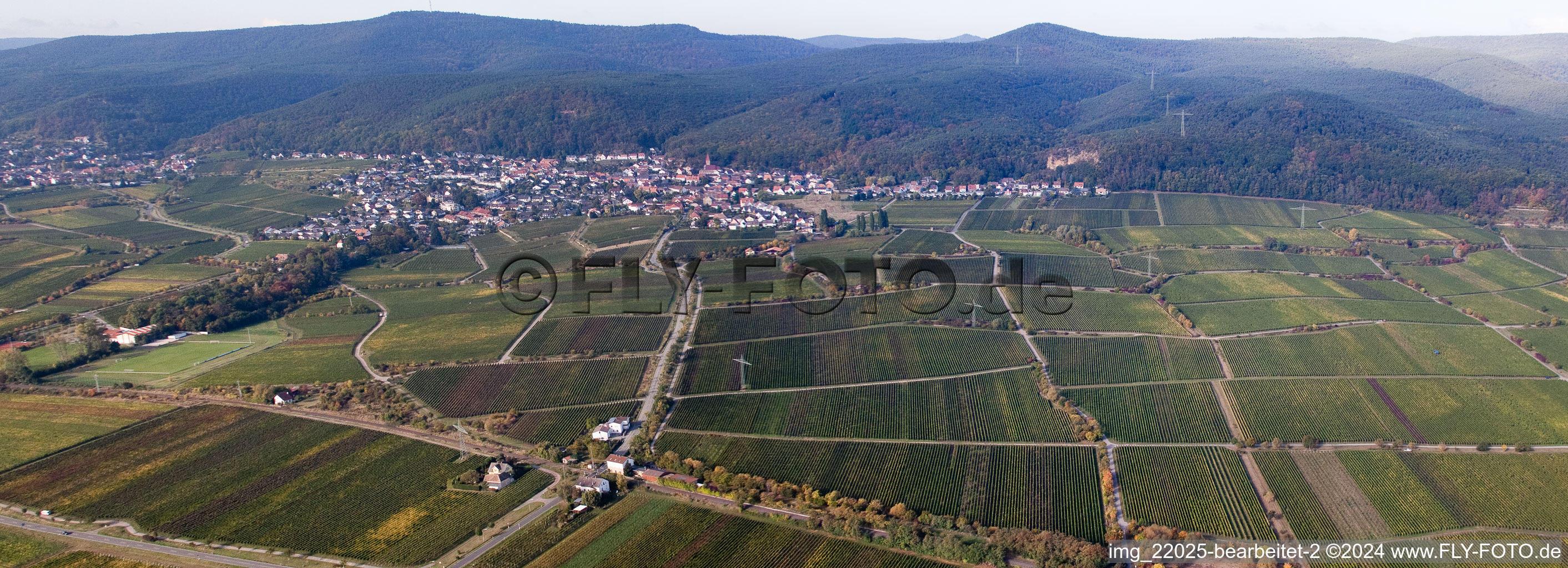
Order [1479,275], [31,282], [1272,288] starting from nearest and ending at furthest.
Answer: [1272,288] → [31,282] → [1479,275]

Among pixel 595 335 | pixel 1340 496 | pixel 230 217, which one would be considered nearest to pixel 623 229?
pixel 595 335

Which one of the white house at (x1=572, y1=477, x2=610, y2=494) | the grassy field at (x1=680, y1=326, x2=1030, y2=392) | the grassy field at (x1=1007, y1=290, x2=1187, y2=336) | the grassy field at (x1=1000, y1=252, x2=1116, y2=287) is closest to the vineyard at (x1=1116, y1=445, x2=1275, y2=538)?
the grassy field at (x1=680, y1=326, x2=1030, y2=392)

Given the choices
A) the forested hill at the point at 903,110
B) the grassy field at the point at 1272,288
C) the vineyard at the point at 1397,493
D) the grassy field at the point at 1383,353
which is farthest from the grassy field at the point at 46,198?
the vineyard at the point at 1397,493

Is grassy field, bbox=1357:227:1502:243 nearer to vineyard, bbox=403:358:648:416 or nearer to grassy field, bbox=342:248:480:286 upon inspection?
vineyard, bbox=403:358:648:416

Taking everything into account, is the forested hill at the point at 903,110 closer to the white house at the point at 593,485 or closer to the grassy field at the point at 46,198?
the grassy field at the point at 46,198

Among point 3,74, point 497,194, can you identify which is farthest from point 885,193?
point 3,74

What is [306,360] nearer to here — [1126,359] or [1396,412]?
[1126,359]
